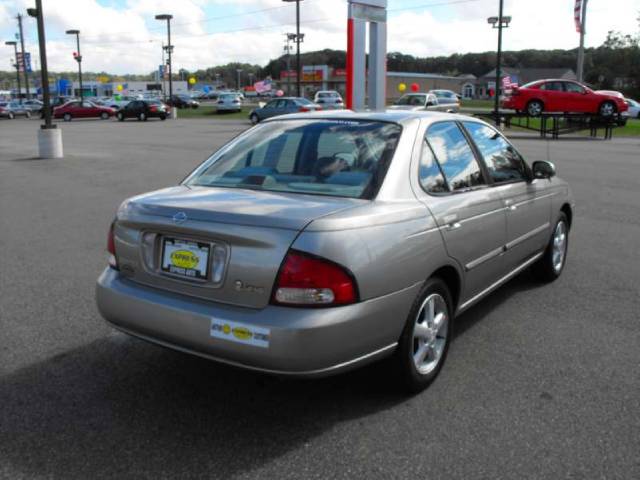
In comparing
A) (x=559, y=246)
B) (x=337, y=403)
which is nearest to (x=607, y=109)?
(x=559, y=246)

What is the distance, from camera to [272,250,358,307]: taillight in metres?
3.00

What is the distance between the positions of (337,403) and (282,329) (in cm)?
84

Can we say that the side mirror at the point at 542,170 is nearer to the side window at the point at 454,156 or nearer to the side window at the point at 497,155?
the side window at the point at 497,155

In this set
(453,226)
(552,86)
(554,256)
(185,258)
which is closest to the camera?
(185,258)

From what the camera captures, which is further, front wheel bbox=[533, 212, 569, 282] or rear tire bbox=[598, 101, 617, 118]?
rear tire bbox=[598, 101, 617, 118]

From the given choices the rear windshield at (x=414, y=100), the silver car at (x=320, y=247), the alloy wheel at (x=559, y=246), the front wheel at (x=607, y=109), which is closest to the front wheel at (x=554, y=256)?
the alloy wheel at (x=559, y=246)

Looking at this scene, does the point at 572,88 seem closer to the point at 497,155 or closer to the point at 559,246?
the point at 559,246

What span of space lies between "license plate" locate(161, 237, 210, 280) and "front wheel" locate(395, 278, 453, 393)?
1.12 metres

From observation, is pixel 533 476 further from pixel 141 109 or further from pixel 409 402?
pixel 141 109

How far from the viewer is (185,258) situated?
10.9 ft

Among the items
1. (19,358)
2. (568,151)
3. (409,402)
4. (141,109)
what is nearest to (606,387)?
(409,402)

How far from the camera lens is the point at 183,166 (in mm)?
16000

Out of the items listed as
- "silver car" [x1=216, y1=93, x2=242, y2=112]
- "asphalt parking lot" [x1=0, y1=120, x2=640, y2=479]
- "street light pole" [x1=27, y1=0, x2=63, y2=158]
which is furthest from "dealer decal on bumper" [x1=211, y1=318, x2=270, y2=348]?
"silver car" [x1=216, y1=93, x2=242, y2=112]

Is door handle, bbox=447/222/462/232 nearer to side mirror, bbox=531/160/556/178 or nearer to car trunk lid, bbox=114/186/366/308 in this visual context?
car trunk lid, bbox=114/186/366/308
